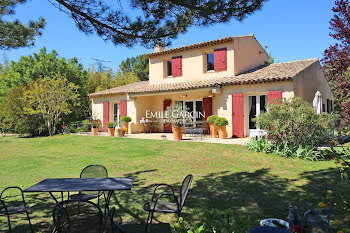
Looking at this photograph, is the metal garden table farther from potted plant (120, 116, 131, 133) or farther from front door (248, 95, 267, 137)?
potted plant (120, 116, 131, 133)

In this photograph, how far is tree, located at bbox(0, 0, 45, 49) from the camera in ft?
16.8

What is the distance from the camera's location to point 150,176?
6.39 metres

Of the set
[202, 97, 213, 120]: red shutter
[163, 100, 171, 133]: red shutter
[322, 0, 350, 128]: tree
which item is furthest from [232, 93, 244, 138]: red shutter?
[163, 100, 171, 133]: red shutter

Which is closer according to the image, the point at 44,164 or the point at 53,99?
the point at 44,164

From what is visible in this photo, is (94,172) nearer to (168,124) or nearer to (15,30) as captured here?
(15,30)

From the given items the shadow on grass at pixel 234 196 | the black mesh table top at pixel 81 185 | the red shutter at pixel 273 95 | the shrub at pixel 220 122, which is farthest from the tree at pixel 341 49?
the black mesh table top at pixel 81 185

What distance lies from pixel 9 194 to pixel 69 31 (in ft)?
12.0

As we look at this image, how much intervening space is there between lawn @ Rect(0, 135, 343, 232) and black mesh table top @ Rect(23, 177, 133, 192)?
673 millimetres

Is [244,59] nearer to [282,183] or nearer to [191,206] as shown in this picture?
[282,183]

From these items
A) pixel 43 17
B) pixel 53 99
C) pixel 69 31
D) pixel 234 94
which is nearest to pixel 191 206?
pixel 69 31

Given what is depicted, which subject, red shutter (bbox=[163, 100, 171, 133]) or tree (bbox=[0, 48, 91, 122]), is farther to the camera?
tree (bbox=[0, 48, 91, 122])

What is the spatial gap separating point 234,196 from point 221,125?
24.8ft

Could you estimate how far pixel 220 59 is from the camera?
46.8 feet

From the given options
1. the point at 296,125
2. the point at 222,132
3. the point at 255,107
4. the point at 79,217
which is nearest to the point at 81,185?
the point at 79,217
